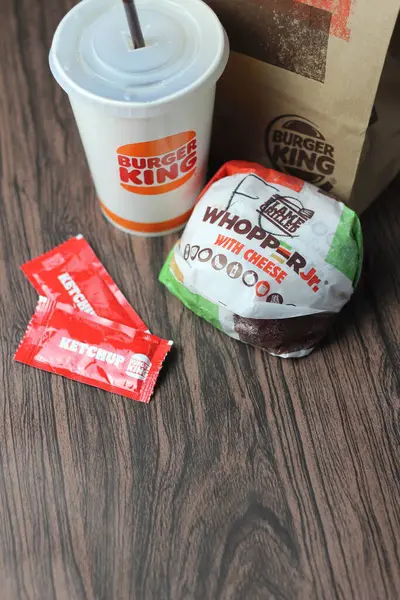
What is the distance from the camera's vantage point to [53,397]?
0.89 metres

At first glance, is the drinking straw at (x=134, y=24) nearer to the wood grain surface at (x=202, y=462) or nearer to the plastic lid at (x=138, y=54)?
the plastic lid at (x=138, y=54)

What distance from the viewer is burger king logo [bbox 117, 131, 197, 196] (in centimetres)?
85

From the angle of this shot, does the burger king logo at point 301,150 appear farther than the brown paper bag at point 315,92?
Yes

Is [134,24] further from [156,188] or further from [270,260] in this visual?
[270,260]

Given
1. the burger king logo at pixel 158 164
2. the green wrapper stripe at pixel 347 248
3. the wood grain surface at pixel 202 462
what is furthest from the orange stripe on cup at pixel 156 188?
the green wrapper stripe at pixel 347 248

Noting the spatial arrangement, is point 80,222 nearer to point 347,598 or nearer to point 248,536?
point 248,536

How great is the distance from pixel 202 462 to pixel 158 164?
0.39m

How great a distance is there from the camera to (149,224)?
99 cm

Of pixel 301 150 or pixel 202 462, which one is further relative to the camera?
pixel 301 150

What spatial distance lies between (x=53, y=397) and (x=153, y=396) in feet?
0.44

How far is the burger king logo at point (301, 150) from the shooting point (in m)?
0.92

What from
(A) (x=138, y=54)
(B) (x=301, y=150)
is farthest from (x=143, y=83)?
(B) (x=301, y=150)

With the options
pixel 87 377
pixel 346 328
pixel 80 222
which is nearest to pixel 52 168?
pixel 80 222

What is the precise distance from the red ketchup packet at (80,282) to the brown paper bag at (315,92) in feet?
0.95
